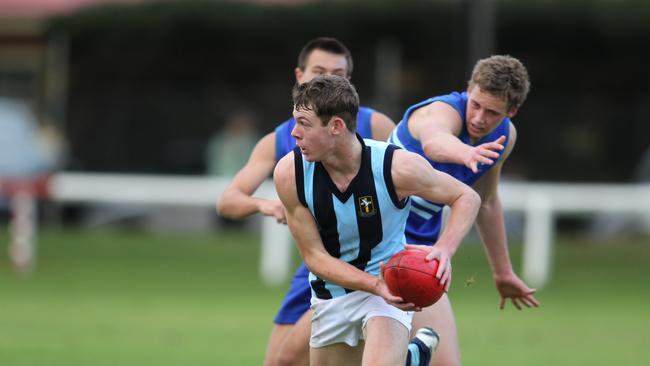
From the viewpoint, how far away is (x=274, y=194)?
16875mm

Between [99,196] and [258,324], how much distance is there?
5213 millimetres

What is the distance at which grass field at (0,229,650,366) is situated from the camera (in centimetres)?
1202

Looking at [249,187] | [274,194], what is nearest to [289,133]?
[249,187]

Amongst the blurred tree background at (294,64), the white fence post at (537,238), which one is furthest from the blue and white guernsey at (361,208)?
the blurred tree background at (294,64)

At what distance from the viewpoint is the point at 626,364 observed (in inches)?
452

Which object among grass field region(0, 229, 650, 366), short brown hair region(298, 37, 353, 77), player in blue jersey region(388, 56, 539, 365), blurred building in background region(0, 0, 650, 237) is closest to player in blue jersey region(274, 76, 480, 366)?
player in blue jersey region(388, 56, 539, 365)

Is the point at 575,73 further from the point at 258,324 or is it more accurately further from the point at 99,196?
the point at 258,324

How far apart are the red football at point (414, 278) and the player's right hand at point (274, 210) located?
3.41ft

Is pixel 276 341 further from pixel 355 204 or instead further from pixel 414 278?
pixel 414 278

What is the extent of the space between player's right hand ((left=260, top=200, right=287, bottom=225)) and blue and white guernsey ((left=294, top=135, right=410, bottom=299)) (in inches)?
24.5

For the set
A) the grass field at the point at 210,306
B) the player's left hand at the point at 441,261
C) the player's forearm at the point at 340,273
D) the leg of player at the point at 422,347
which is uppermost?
the player's left hand at the point at 441,261

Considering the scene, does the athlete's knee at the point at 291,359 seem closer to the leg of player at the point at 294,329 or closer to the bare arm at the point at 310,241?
the leg of player at the point at 294,329

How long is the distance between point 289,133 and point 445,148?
147 centimetres

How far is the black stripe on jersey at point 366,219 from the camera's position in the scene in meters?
7.00
